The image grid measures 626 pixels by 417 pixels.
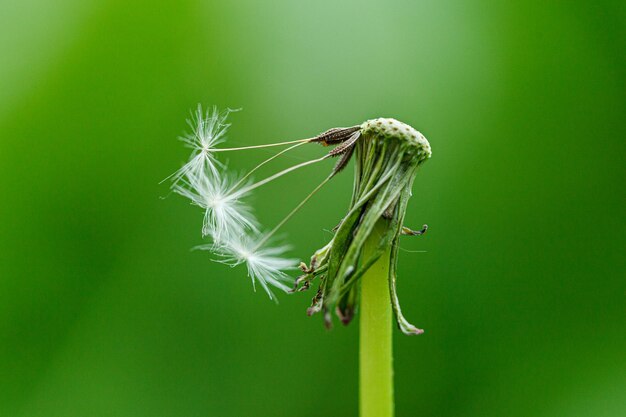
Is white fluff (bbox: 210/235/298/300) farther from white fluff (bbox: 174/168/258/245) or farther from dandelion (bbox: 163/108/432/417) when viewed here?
dandelion (bbox: 163/108/432/417)

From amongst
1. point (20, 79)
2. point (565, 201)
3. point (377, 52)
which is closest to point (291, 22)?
point (377, 52)

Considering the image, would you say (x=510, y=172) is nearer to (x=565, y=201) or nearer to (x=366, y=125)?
(x=565, y=201)

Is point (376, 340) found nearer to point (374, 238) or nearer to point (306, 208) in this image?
point (374, 238)

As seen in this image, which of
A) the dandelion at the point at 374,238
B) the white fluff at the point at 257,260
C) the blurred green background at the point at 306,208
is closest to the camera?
the dandelion at the point at 374,238

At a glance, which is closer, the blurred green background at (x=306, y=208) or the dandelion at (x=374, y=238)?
the dandelion at (x=374, y=238)

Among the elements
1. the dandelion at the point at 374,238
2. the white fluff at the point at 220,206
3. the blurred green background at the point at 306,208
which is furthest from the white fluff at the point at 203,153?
the blurred green background at the point at 306,208

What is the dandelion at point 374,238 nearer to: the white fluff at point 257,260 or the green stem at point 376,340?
the green stem at point 376,340

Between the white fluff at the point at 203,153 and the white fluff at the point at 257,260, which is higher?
the white fluff at the point at 203,153
